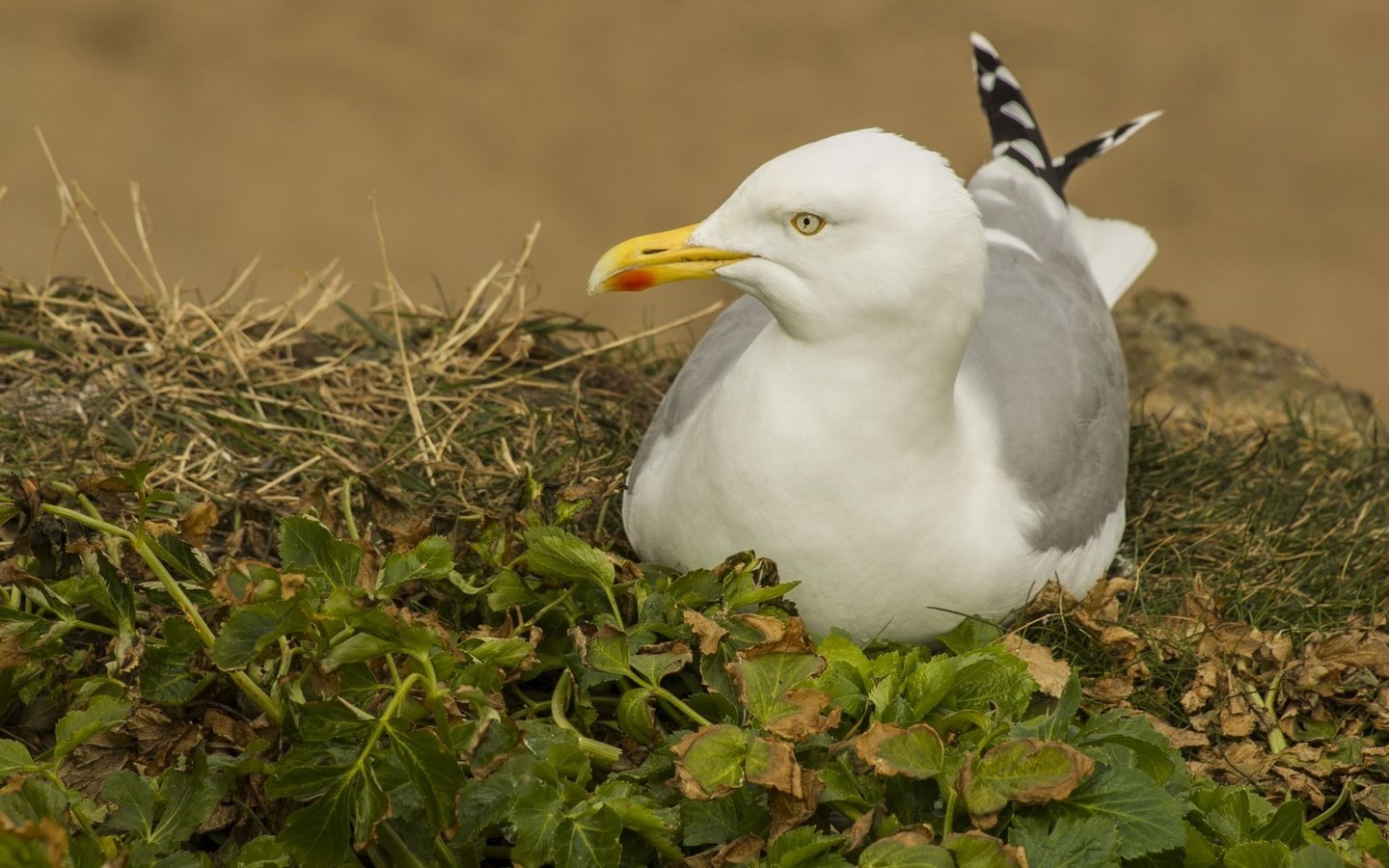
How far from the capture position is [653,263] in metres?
2.39

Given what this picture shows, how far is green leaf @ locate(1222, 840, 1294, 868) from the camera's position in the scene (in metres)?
1.87

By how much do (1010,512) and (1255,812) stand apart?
662 millimetres

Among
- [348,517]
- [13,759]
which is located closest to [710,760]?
[348,517]

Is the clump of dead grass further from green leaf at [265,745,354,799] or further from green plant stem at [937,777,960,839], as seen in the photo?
green plant stem at [937,777,960,839]

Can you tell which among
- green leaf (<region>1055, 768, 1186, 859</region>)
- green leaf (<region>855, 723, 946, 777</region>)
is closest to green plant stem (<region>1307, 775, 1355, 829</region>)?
green leaf (<region>1055, 768, 1186, 859</region>)

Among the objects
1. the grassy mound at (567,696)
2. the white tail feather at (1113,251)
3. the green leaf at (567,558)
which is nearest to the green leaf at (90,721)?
the grassy mound at (567,696)

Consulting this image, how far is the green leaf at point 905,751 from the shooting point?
1884 mm

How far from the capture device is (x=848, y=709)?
215cm

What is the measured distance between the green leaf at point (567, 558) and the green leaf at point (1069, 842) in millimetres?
678

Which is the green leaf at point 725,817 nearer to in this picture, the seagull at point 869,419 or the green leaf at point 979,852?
the green leaf at point 979,852

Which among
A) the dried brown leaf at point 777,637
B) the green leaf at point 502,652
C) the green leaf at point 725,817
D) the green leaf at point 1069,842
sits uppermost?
the dried brown leaf at point 777,637

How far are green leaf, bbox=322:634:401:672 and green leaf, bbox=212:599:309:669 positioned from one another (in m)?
0.06

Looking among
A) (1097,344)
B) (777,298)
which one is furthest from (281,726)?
(1097,344)

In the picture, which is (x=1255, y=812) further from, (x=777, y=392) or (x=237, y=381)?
(x=237, y=381)
